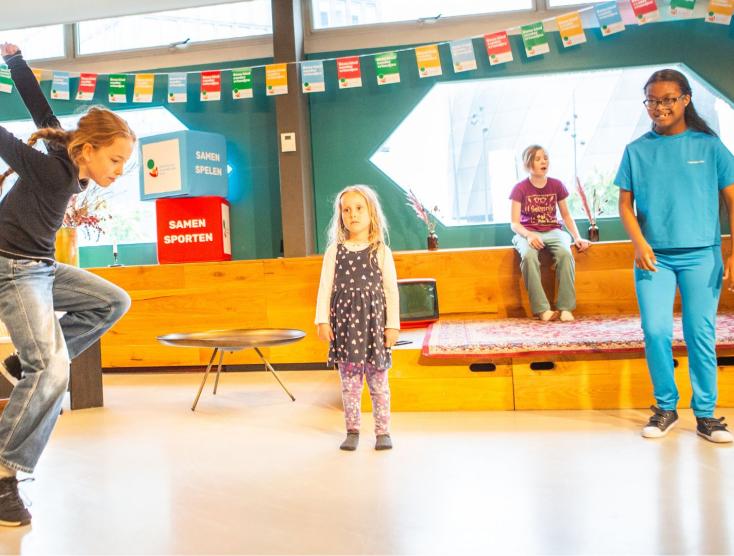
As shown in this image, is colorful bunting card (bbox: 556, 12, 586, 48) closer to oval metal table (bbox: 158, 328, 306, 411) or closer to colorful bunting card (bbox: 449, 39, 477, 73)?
colorful bunting card (bbox: 449, 39, 477, 73)

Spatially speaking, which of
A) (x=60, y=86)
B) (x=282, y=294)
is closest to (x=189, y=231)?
(x=282, y=294)

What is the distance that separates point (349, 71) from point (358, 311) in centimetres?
303

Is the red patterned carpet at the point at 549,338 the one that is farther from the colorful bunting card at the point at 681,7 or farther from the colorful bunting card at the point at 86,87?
the colorful bunting card at the point at 86,87

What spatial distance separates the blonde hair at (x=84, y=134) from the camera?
1819 mm

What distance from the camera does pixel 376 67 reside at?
5.09m

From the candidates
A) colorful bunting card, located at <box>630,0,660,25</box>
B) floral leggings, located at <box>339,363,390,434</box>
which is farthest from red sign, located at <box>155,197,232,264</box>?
colorful bunting card, located at <box>630,0,660,25</box>

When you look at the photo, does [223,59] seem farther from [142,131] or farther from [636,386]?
[636,386]

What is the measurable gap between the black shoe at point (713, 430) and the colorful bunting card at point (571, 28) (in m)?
3.05

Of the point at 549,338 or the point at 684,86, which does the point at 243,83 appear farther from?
the point at 684,86

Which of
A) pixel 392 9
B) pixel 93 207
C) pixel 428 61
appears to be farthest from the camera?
pixel 93 207

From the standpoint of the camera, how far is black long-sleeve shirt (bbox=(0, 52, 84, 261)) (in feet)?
5.81

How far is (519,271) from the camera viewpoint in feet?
14.1

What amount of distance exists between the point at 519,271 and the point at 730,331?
1.50 metres

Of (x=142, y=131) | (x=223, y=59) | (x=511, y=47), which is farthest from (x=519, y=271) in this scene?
(x=142, y=131)
